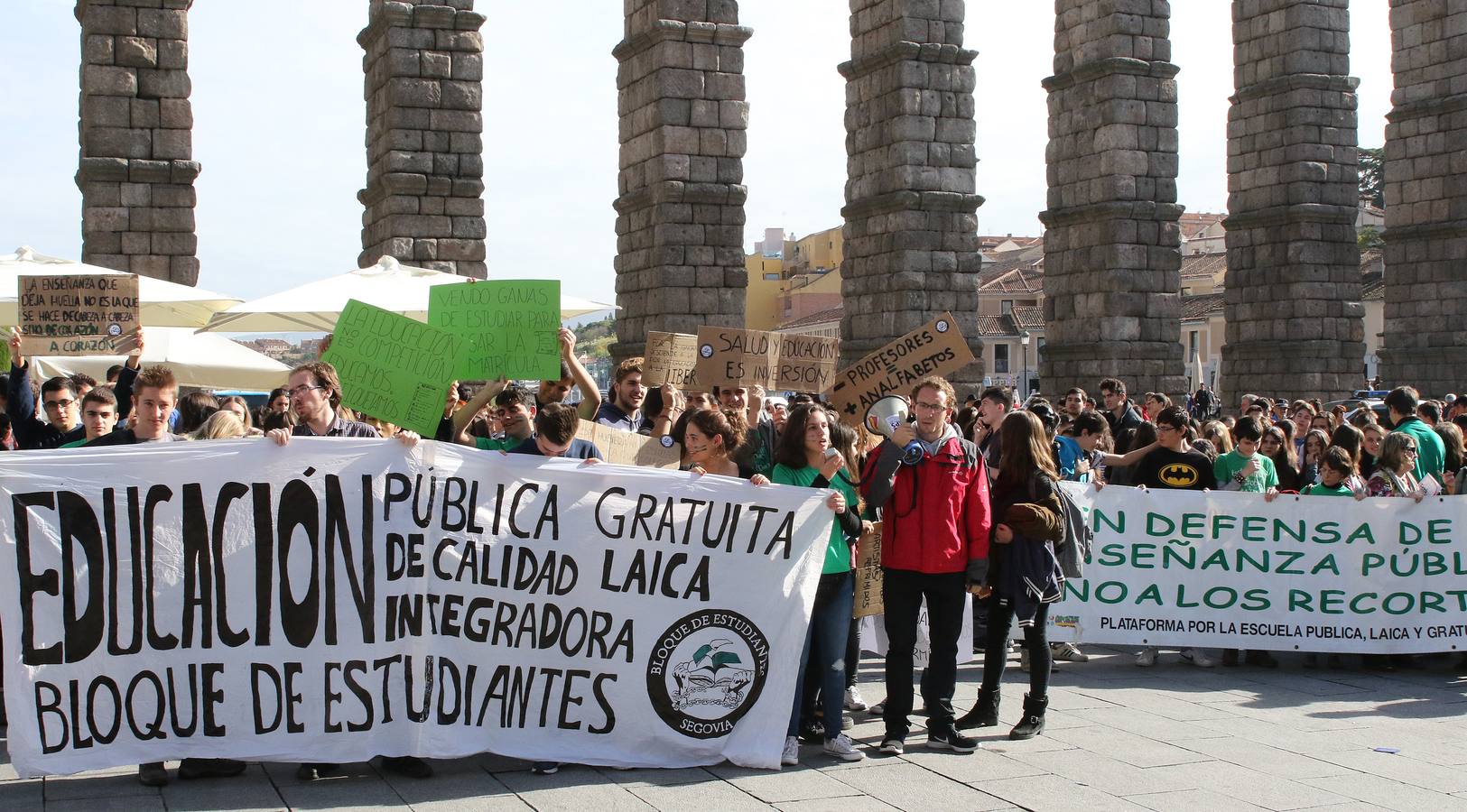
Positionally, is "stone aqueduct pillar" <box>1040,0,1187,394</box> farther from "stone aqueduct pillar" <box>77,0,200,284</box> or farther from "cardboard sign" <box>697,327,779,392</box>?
"cardboard sign" <box>697,327,779,392</box>

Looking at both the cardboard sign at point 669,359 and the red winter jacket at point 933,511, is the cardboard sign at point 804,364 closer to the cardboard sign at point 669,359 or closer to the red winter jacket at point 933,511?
the cardboard sign at point 669,359

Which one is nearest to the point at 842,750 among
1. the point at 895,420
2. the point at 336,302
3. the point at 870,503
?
the point at 870,503

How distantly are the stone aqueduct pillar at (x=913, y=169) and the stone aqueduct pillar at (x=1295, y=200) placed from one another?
6.43 metres

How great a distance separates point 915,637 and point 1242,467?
13.3 ft

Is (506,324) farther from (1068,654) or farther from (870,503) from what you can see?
(1068,654)

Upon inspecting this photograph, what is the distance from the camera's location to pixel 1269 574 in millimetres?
8766

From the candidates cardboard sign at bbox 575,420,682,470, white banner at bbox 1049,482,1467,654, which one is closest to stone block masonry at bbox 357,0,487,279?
cardboard sign at bbox 575,420,682,470

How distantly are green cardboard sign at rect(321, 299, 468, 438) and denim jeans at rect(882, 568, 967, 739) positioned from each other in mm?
2100

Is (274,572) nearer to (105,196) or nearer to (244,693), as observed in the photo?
(244,693)

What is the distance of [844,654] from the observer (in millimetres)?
6570

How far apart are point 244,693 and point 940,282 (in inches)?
583

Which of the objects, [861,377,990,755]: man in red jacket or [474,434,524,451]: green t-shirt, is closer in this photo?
[861,377,990,755]: man in red jacket

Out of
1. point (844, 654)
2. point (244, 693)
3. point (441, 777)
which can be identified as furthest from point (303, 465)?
point (844, 654)

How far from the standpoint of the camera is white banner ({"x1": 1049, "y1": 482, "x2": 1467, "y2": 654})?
8.64 m
